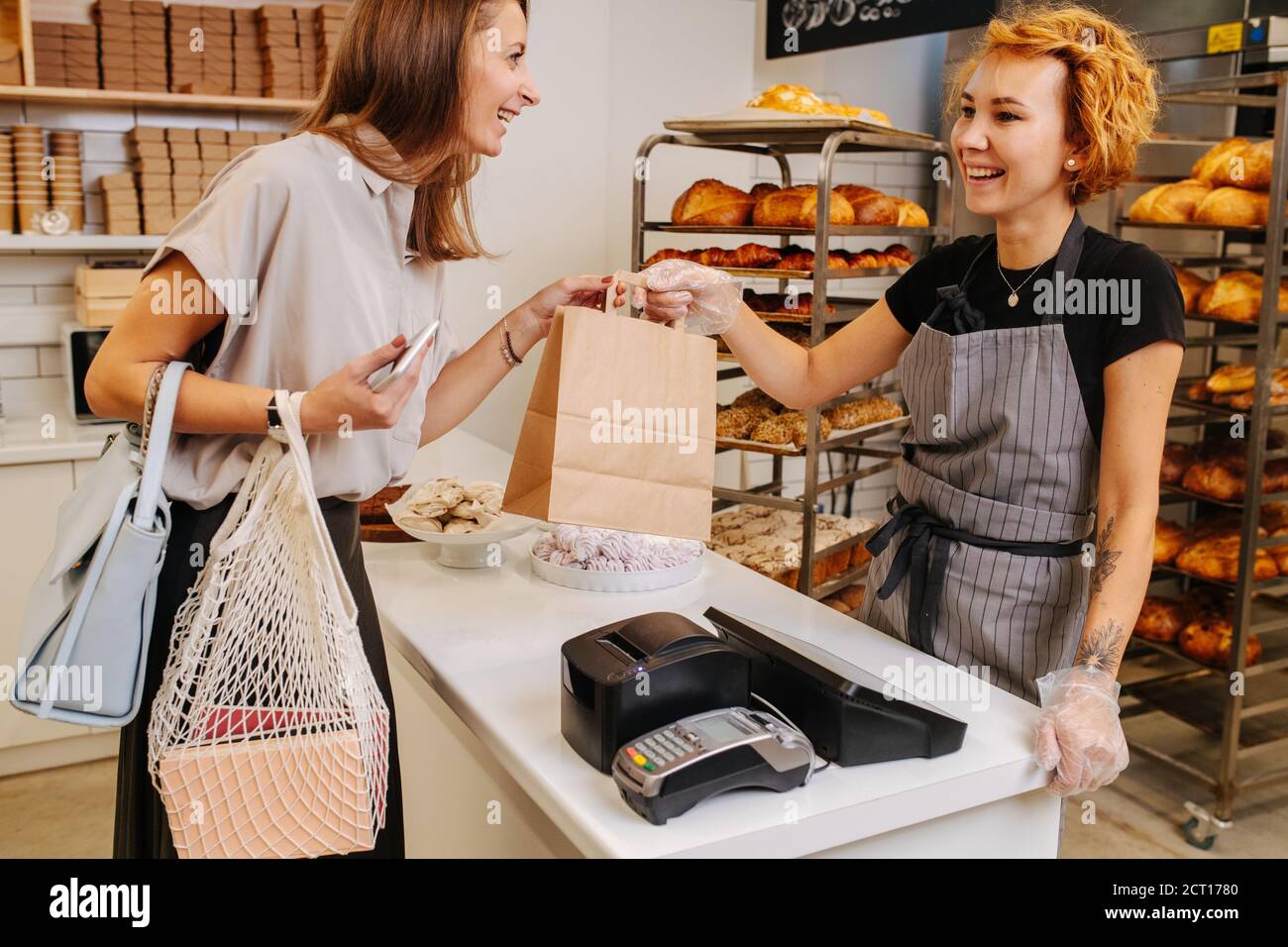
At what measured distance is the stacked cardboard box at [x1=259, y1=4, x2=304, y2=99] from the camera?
383 centimetres

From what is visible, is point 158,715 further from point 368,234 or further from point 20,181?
point 20,181

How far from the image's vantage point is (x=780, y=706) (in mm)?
1457

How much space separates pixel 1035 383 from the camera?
1809 mm

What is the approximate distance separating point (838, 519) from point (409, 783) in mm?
1978

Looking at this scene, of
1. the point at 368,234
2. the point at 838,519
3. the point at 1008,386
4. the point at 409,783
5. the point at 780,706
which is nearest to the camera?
the point at 780,706

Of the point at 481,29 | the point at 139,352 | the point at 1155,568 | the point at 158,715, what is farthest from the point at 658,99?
the point at 158,715

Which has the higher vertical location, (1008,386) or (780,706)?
(1008,386)

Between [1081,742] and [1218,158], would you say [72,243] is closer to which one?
[1081,742]

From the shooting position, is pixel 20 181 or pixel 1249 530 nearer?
pixel 1249 530

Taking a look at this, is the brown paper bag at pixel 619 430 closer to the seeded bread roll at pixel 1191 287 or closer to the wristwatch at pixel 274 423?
the wristwatch at pixel 274 423

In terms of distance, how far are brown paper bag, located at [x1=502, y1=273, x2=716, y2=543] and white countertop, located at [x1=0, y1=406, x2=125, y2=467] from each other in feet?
7.58

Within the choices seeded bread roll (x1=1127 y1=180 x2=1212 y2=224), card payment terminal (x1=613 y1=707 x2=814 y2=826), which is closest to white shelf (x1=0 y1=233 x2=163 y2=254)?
card payment terminal (x1=613 y1=707 x2=814 y2=826)

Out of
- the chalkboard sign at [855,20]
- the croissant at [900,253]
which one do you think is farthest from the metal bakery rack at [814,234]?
the chalkboard sign at [855,20]

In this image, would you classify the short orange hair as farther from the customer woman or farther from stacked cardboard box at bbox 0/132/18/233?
stacked cardboard box at bbox 0/132/18/233
